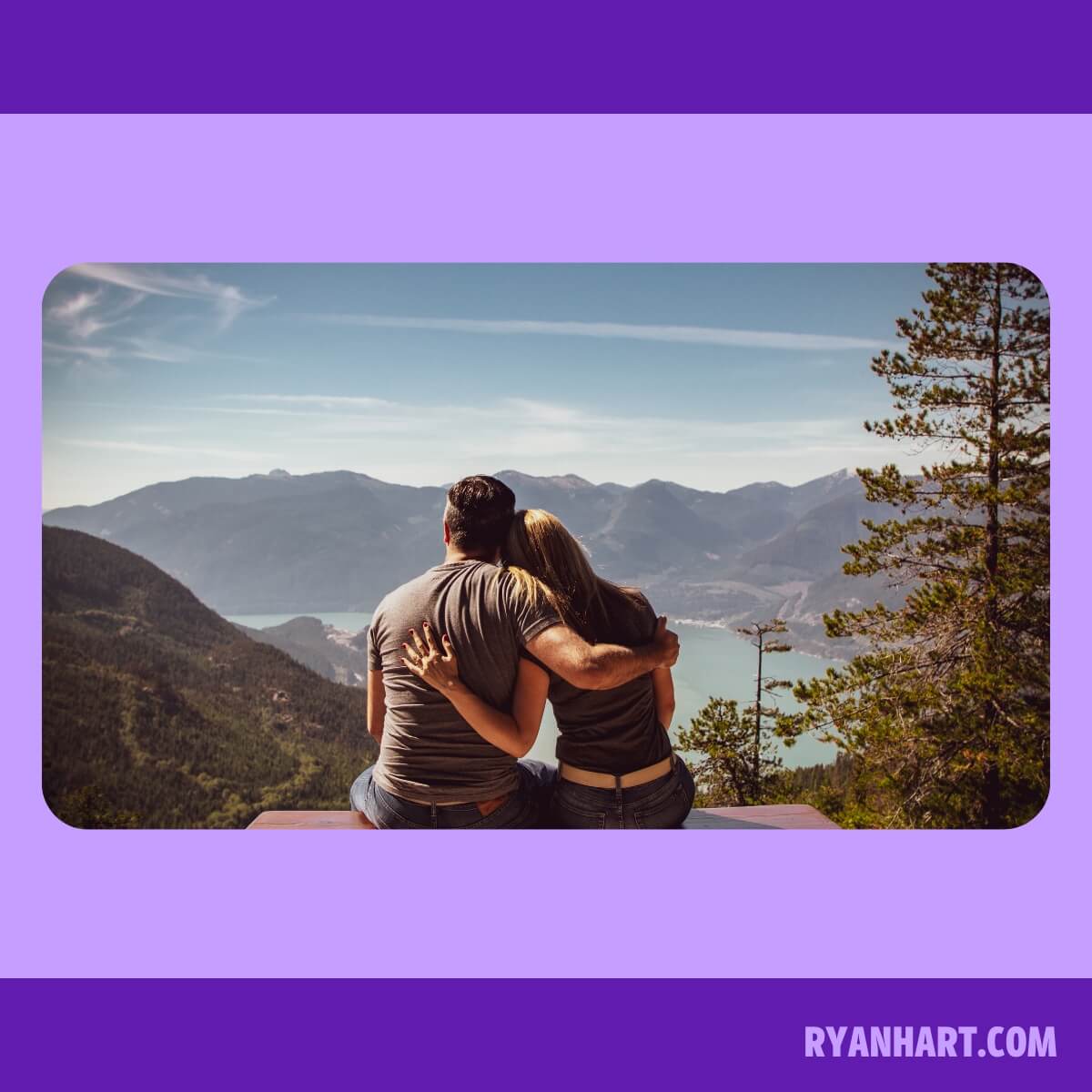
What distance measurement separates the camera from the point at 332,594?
40.8ft

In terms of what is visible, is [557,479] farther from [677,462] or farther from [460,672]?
[460,672]

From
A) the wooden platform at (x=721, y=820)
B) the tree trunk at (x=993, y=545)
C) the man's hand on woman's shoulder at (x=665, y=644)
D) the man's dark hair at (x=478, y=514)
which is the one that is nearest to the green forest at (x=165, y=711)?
the wooden platform at (x=721, y=820)

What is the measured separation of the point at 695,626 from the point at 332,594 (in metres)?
7.26

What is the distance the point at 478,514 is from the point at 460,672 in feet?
1.53

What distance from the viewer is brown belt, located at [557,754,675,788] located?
108 inches

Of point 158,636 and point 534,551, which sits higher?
point 534,551

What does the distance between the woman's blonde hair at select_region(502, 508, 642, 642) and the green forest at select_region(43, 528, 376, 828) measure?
273cm

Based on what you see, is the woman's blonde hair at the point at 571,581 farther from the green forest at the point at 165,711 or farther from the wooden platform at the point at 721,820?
the green forest at the point at 165,711

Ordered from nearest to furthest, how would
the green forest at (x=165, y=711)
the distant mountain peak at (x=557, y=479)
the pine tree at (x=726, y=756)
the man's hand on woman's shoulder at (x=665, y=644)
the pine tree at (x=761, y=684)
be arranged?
1. the man's hand on woman's shoulder at (x=665, y=644)
2. the green forest at (x=165, y=711)
3. the distant mountain peak at (x=557, y=479)
4. the pine tree at (x=761, y=684)
5. the pine tree at (x=726, y=756)

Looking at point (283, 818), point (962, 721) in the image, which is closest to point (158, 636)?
point (283, 818)

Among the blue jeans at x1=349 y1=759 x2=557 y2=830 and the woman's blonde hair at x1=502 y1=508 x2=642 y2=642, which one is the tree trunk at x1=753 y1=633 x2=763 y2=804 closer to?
the blue jeans at x1=349 y1=759 x2=557 y2=830

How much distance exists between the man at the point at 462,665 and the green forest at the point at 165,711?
2.21 meters

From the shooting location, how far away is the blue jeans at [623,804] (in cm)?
276

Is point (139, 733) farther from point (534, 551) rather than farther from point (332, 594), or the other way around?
point (332, 594)
